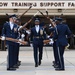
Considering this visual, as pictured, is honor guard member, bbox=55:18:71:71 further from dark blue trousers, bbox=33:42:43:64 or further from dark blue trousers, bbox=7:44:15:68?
dark blue trousers, bbox=7:44:15:68

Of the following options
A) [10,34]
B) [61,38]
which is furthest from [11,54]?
[61,38]

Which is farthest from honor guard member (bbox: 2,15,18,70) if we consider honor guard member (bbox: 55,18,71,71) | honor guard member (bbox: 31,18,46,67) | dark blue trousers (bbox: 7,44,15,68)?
honor guard member (bbox: 55,18,71,71)

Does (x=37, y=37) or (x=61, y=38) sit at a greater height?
(x=61, y=38)

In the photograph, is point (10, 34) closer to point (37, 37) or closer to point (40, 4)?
point (37, 37)

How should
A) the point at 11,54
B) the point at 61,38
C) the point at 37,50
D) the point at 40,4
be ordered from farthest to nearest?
1. the point at 40,4
2. the point at 37,50
3. the point at 11,54
4. the point at 61,38

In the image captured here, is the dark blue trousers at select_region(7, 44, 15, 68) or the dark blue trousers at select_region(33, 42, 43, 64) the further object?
the dark blue trousers at select_region(33, 42, 43, 64)

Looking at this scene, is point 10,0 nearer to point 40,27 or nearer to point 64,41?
point 40,27

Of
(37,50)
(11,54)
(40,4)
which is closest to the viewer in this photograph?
(11,54)

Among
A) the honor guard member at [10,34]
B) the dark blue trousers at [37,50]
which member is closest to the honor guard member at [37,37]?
the dark blue trousers at [37,50]

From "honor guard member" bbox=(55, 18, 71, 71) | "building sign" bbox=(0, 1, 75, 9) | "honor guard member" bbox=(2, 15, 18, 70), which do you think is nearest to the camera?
"honor guard member" bbox=(55, 18, 71, 71)

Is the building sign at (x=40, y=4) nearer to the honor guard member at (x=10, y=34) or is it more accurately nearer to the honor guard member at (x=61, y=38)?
the honor guard member at (x=10, y=34)

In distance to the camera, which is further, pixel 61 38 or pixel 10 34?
pixel 10 34

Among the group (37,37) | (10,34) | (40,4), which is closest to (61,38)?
(37,37)

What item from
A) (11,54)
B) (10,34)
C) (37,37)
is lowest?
(11,54)
